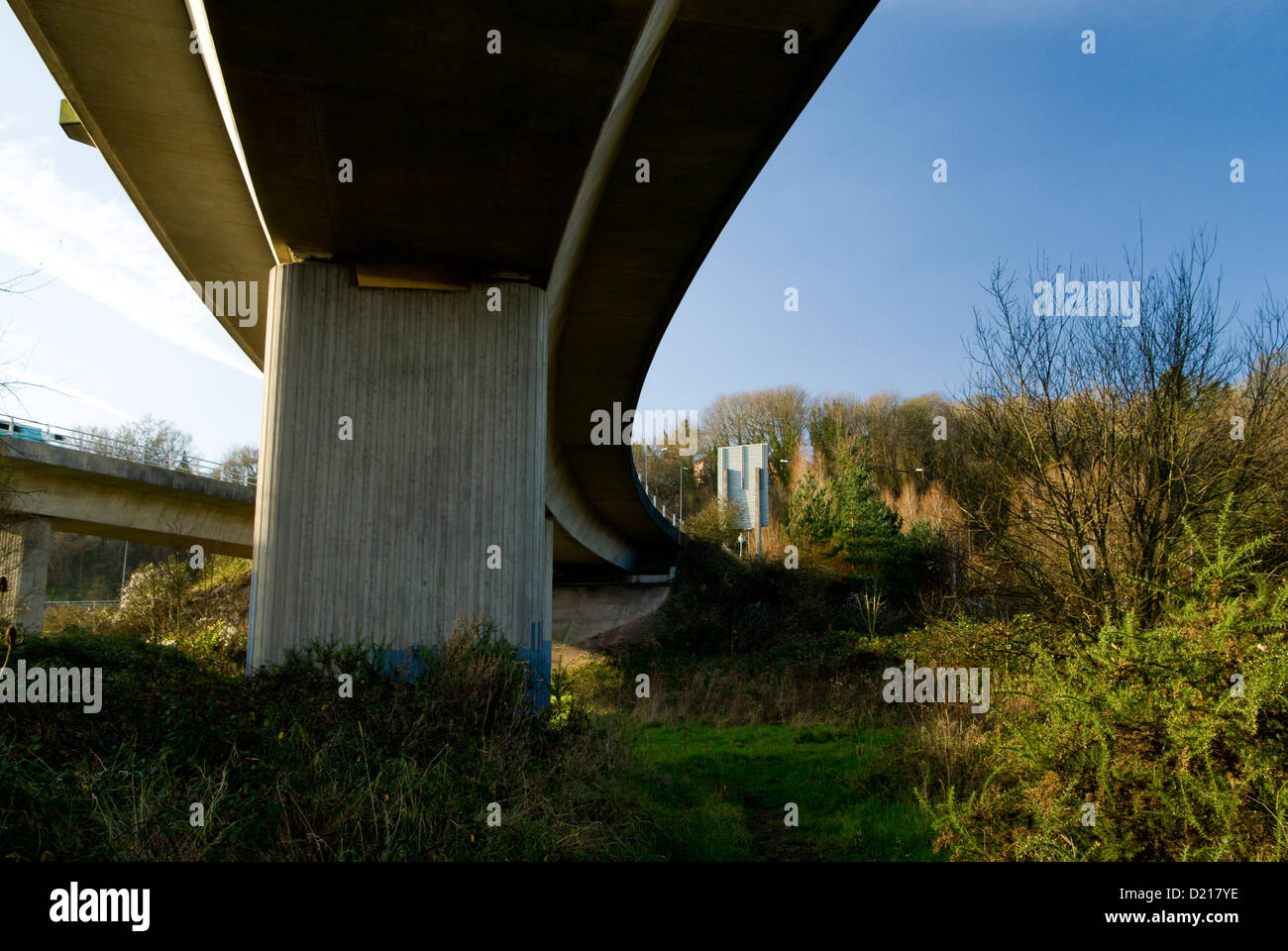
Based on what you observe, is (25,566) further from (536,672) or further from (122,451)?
(536,672)

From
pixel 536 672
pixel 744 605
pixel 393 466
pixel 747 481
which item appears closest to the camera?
pixel 393 466

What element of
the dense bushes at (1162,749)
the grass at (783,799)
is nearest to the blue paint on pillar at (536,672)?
the grass at (783,799)

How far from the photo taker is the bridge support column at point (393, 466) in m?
11.0

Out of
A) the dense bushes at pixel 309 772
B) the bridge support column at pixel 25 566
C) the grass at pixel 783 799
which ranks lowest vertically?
the grass at pixel 783 799

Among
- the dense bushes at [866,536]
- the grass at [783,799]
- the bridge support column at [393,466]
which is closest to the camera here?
the grass at [783,799]

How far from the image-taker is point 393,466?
37.2ft

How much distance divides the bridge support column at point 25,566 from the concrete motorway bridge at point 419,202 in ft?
40.8

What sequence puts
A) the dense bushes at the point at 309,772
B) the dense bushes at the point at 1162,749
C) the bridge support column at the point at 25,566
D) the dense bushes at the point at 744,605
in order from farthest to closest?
the dense bushes at the point at 744,605
the bridge support column at the point at 25,566
the dense bushes at the point at 309,772
the dense bushes at the point at 1162,749

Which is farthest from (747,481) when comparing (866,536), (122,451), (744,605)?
(122,451)

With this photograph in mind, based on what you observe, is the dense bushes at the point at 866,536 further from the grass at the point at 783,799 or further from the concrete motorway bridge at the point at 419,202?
the concrete motorway bridge at the point at 419,202

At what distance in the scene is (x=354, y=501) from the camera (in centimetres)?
1120

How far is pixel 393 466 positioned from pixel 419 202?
11.4 feet

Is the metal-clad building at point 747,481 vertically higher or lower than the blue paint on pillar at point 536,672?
higher
